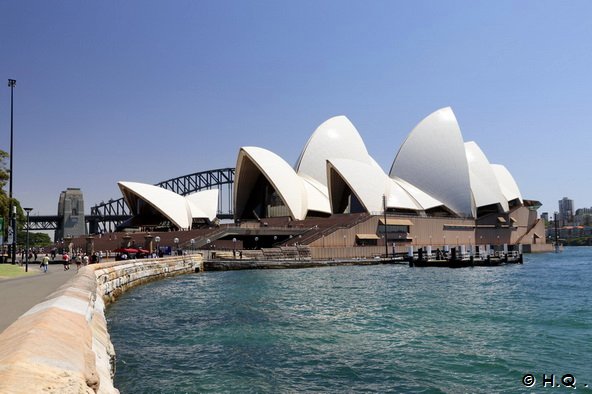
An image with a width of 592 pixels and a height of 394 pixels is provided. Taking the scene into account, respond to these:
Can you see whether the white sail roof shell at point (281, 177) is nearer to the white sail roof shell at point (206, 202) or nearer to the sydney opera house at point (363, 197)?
the sydney opera house at point (363, 197)

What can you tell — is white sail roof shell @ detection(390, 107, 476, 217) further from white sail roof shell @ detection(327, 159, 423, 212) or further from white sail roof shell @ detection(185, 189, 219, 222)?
white sail roof shell @ detection(185, 189, 219, 222)

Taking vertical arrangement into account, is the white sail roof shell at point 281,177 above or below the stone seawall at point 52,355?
above

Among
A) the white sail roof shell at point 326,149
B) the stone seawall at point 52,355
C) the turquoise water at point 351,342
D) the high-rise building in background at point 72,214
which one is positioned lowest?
the turquoise water at point 351,342

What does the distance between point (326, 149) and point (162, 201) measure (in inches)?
1112

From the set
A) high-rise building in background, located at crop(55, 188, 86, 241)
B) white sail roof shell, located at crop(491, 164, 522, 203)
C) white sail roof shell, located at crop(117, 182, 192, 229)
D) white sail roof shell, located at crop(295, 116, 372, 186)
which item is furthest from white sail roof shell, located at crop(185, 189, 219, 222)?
white sail roof shell, located at crop(491, 164, 522, 203)

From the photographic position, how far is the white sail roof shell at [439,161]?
256 ft

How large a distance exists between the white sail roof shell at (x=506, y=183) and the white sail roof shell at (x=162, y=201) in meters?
58.2

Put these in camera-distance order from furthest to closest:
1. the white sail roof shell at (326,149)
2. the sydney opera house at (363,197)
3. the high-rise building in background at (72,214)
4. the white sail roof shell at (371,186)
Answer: the high-rise building in background at (72,214)
the white sail roof shell at (326,149)
the white sail roof shell at (371,186)
the sydney opera house at (363,197)

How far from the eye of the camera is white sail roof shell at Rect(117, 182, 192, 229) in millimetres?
78856

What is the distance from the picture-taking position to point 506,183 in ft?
318

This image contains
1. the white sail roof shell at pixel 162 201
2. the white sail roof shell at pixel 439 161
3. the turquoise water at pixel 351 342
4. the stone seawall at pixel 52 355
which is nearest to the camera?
the stone seawall at pixel 52 355

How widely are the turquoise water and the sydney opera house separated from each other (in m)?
38.9

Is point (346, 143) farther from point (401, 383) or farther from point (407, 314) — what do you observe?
point (401, 383)

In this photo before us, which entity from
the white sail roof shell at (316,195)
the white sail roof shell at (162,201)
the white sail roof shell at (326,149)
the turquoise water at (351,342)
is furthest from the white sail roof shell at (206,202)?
the turquoise water at (351,342)
